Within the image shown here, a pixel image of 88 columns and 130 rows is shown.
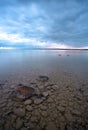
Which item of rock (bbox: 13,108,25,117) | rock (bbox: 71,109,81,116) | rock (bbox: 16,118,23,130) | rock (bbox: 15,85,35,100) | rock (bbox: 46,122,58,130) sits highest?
rock (bbox: 15,85,35,100)

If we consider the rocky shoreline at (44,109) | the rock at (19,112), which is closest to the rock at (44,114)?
the rocky shoreline at (44,109)

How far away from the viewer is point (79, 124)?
395cm

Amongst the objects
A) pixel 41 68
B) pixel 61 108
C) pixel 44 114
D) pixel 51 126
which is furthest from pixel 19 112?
pixel 41 68

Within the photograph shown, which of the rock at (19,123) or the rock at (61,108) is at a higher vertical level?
the rock at (19,123)

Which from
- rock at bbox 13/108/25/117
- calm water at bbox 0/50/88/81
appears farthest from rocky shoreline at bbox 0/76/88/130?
calm water at bbox 0/50/88/81

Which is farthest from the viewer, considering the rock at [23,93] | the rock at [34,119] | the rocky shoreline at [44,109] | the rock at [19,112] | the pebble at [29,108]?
the rock at [23,93]

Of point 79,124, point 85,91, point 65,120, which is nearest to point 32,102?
point 65,120

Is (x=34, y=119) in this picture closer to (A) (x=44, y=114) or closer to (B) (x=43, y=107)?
(A) (x=44, y=114)

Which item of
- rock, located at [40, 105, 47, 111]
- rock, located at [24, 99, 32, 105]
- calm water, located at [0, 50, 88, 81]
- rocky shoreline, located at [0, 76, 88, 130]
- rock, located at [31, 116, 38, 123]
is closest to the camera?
rocky shoreline, located at [0, 76, 88, 130]

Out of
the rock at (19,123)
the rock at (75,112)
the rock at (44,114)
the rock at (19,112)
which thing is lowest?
the rock at (44,114)

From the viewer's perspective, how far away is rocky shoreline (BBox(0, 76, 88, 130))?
390 centimetres

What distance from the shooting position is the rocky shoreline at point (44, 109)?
3.90 m

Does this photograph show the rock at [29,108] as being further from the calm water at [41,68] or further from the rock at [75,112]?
the calm water at [41,68]

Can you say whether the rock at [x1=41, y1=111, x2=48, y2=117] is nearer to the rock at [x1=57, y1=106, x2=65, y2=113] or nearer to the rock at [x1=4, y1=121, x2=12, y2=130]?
Result: the rock at [x1=57, y1=106, x2=65, y2=113]
